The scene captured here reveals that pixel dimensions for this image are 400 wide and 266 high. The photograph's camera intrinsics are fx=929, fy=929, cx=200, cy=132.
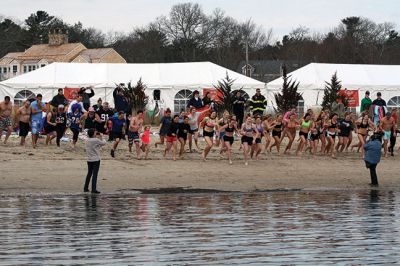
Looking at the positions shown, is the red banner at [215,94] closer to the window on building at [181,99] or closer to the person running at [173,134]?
the window on building at [181,99]

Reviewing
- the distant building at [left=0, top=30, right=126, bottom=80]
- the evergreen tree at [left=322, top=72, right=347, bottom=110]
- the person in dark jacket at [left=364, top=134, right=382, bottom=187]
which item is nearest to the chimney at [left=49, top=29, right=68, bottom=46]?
the distant building at [left=0, top=30, right=126, bottom=80]

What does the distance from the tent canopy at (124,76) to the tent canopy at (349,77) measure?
2.19 m

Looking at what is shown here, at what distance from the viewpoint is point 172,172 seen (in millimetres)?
25672

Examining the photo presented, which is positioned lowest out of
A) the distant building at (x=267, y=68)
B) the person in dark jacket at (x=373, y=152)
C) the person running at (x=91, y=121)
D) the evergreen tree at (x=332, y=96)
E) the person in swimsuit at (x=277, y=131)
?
the person in dark jacket at (x=373, y=152)

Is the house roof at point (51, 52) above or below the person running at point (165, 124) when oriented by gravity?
above

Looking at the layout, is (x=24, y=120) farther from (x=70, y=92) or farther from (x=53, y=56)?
(x=53, y=56)

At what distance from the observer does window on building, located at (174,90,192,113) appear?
40.1m

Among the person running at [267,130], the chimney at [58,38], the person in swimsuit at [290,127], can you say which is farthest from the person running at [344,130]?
the chimney at [58,38]

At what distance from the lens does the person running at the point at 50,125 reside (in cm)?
2762

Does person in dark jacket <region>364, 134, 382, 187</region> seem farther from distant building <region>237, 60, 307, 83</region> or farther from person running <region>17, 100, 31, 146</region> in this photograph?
distant building <region>237, 60, 307, 83</region>

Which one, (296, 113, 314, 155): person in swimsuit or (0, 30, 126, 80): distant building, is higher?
(0, 30, 126, 80): distant building

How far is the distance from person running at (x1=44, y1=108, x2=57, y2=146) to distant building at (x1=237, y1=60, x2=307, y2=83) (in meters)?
54.2

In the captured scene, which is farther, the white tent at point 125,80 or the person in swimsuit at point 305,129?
the white tent at point 125,80

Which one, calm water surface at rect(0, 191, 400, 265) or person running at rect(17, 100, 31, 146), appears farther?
person running at rect(17, 100, 31, 146)
